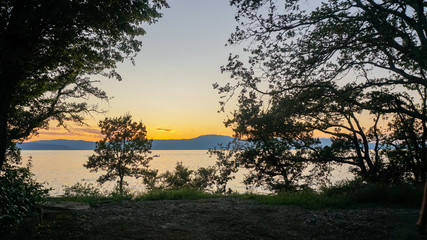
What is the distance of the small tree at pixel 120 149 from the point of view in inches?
1323

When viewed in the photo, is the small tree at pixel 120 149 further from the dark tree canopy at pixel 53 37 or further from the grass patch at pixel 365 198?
the grass patch at pixel 365 198

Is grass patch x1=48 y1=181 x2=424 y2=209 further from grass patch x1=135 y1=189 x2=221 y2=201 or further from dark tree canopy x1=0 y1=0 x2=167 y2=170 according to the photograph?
dark tree canopy x1=0 y1=0 x2=167 y2=170

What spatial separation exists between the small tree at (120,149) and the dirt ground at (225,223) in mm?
26590

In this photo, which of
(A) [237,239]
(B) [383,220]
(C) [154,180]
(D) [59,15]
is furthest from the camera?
(C) [154,180]

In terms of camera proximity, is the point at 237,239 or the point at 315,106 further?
the point at 315,106

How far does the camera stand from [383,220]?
281 inches

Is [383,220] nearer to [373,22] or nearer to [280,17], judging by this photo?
[373,22]

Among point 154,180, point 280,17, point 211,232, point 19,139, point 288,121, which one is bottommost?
point 154,180

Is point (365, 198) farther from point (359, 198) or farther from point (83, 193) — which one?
point (83, 193)

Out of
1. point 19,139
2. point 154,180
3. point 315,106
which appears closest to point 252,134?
point 315,106

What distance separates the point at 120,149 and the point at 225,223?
29.8 metres

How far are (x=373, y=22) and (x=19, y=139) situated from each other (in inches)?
858

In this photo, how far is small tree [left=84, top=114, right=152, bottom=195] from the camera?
3359 centimetres

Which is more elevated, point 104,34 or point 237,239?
point 104,34
